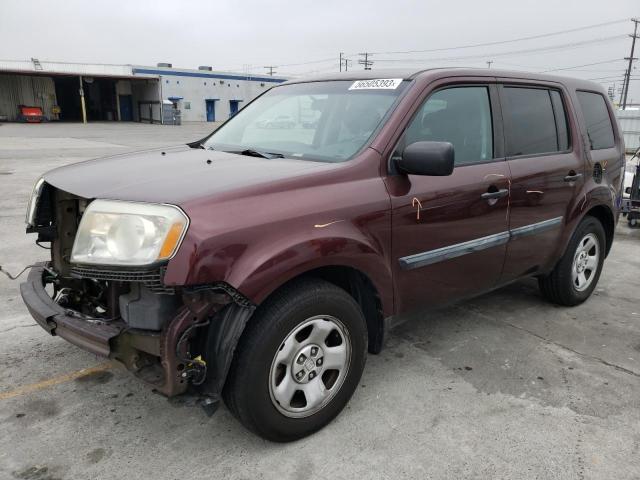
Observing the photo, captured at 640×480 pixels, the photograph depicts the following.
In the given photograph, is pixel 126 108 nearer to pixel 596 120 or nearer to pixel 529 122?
pixel 596 120

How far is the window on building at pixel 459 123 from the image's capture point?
3.03 metres

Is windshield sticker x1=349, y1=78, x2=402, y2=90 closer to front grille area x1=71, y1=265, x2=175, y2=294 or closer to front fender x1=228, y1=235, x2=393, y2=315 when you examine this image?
front fender x1=228, y1=235, x2=393, y2=315

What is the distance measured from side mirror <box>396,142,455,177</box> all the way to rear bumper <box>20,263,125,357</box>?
1602 mm

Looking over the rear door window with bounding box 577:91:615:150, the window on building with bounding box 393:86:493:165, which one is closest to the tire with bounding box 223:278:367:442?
the window on building with bounding box 393:86:493:165

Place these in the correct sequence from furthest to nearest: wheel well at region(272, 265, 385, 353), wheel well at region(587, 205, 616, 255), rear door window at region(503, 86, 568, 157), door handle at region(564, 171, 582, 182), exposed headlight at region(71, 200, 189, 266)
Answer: wheel well at region(587, 205, 616, 255) < door handle at region(564, 171, 582, 182) < rear door window at region(503, 86, 568, 157) < wheel well at region(272, 265, 385, 353) < exposed headlight at region(71, 200, 189, 266)

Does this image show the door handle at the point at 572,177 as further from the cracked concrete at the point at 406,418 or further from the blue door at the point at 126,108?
the blue door at the point at 126,108

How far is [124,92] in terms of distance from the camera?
46375 mm

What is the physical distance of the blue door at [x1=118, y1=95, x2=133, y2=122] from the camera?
4638cm

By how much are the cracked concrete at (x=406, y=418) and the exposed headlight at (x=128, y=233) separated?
99 centimetres

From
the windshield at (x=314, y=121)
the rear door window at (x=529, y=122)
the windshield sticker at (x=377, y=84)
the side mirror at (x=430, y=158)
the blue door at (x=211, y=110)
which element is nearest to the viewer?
the side mirror at (x=430, y=158)

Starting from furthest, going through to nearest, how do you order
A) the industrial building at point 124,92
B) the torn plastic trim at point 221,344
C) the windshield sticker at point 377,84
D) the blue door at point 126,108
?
the blue door at point 126,108
the industrial building at point 124,92
the windshield sticker at point 377,84
the torn plastic trim at point 221,344

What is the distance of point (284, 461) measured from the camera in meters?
2.47

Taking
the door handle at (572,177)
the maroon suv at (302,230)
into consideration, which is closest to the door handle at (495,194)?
the maroon suv at (302,230)

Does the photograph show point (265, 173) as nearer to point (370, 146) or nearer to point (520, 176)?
point (370, 146)
